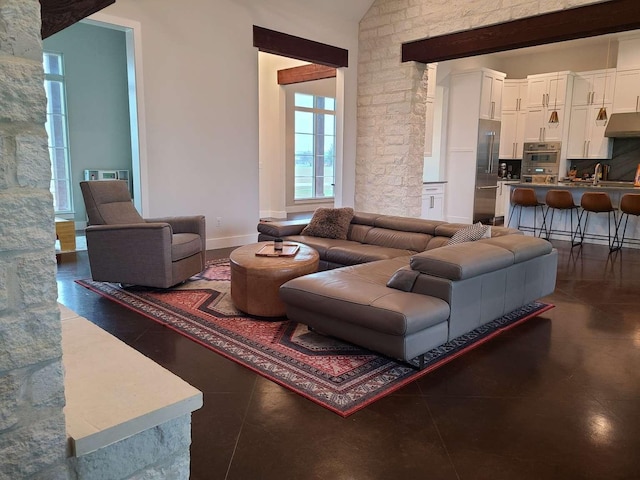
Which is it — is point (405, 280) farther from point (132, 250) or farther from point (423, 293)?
point (132, 250)

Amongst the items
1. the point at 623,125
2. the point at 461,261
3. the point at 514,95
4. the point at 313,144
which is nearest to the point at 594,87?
the point at 623,125

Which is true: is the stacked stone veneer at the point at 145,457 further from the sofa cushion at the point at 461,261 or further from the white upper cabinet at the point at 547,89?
the white upper cabinet at the point at 547,89

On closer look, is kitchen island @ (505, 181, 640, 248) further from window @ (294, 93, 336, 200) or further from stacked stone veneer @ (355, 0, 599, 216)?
window @ (294, 93, 336, 200)

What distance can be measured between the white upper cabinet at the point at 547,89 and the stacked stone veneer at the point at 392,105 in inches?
134

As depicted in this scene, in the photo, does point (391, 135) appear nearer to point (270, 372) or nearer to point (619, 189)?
point (619, 189)

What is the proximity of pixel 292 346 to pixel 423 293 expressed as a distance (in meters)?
0.90

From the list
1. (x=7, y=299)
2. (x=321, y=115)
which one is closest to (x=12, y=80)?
(x=7, y=299)

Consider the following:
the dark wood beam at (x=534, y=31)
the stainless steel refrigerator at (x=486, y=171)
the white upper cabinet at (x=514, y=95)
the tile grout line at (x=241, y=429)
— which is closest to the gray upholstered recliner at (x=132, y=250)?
the tile grout line at (x=241, y=429)

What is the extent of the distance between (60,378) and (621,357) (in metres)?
3.22

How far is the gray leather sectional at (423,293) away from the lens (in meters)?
2.64

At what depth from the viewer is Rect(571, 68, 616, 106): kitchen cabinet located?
8555mm

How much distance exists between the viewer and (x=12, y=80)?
35.3 inches

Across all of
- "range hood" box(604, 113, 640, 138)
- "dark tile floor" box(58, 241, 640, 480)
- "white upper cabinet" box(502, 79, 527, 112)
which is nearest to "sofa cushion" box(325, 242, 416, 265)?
"dark tile floor" box(58, 241, 640, 480)

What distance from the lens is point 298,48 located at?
6.72 metres
